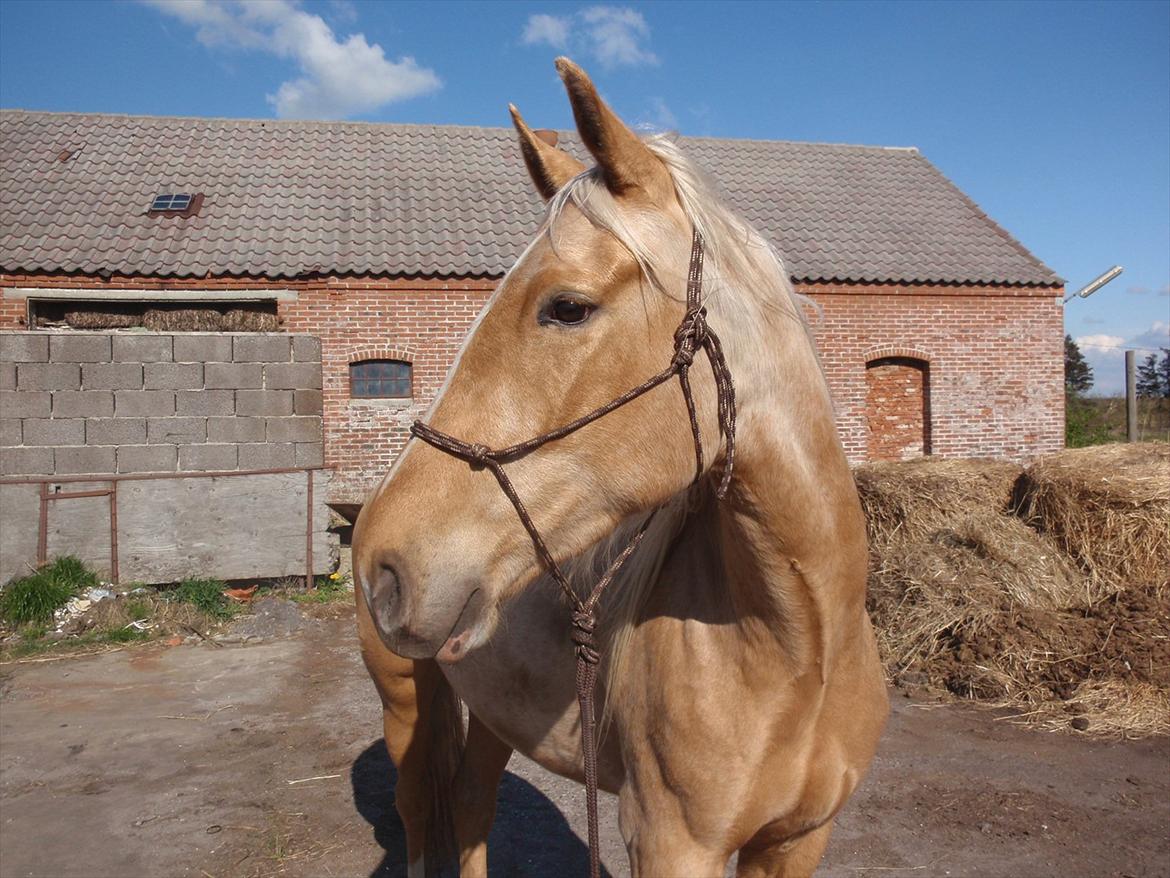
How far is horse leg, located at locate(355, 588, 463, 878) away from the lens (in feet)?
10.3

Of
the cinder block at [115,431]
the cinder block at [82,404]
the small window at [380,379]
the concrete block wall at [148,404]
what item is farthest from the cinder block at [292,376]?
the cinder block at [82,404]

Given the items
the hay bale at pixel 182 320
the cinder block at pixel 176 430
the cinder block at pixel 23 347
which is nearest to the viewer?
the cinder block at pixel 23 347

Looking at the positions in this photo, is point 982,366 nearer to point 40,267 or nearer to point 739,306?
point 739,306

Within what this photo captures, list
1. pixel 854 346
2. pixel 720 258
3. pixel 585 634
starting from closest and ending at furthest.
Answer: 1. pixel 720 258
2. pixel 585 634
3. pixel 854 346

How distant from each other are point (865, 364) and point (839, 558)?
11286mm

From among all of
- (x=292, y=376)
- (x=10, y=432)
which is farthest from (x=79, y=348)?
(x=292, y=376)

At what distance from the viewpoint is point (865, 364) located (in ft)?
39.8

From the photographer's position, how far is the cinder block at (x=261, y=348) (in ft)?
31.1

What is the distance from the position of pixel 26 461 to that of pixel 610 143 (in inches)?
394

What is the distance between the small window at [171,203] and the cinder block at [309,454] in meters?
4.66

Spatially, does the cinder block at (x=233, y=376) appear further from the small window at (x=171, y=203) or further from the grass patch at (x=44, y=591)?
the small window at (x=171, y=203)

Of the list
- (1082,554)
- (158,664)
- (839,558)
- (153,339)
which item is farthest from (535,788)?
(153,339)

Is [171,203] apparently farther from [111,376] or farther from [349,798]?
[349,798]

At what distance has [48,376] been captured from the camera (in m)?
8.95
